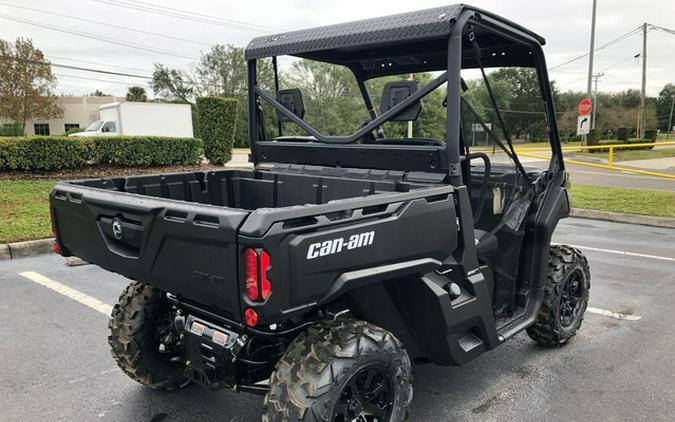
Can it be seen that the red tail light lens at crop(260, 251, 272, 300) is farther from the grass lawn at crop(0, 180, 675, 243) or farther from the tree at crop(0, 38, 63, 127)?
the tree at crop(0, 38, 63, 127)

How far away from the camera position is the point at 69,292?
5.20 metres

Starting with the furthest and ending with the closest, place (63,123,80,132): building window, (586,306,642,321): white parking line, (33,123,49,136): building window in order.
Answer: (63,123,80,132): building window < (33,123,49,136): building window < (586,306,642,321): white parking line

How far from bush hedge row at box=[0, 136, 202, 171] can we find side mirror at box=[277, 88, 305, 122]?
10773mm

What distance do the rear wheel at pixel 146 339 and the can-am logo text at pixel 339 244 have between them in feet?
5.10

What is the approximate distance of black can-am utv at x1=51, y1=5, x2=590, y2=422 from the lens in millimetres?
2086

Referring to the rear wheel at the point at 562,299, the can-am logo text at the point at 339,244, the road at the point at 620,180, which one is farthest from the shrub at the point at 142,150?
the can-am logo text at the point at 339,244

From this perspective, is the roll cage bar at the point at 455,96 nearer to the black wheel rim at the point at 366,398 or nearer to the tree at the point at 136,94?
the black wheel rim at the point at 366,398

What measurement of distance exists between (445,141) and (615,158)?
26520 millimetres

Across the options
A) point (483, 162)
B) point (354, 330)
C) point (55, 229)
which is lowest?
point (354, 330)

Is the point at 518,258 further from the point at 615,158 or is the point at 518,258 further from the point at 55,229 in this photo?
the point at 615,158

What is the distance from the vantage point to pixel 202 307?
2.62 metres

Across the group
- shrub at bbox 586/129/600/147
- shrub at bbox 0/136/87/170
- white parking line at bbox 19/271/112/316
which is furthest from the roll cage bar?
shrub at bbox 586/129/600/147

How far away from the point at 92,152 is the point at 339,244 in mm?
12641

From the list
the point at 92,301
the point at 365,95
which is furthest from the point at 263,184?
the point at 92,301
